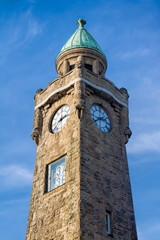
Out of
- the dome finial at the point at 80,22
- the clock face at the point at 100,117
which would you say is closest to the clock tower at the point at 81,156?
the clock face at the point at 100,117

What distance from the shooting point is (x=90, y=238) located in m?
19.0

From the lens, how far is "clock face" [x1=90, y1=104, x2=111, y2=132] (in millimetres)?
24141

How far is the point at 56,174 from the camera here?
22672 mm

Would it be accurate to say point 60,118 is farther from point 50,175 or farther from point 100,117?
point 50,175

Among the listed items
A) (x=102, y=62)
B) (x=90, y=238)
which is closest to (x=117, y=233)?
(x=90, y=238)

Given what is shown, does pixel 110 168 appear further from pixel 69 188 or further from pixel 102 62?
pixel 102 62

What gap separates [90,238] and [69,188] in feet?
9.22

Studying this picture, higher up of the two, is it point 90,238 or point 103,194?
point 103,194

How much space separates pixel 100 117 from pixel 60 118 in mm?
2243

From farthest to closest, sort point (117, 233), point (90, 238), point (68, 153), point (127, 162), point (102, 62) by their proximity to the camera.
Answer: point (102, 62) < point (127, 162) < point (68, 153) < point (117, 233) < point (90, 238)

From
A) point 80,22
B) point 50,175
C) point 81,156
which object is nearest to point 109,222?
point 81,156

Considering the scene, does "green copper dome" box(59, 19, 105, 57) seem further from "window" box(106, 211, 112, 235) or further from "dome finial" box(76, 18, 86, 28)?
"window" box(106, 211, 112, 235)

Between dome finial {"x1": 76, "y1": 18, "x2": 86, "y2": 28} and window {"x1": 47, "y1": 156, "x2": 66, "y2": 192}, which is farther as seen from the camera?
dome finial {"x1": 76, "y1": 18, "x2": 86, "y2": 28}

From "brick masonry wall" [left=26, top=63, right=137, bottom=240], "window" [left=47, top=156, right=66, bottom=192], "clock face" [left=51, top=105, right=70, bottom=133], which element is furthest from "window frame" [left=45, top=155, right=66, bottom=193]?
"clock face" [left=51, top=105, right=70, bottom=133]
